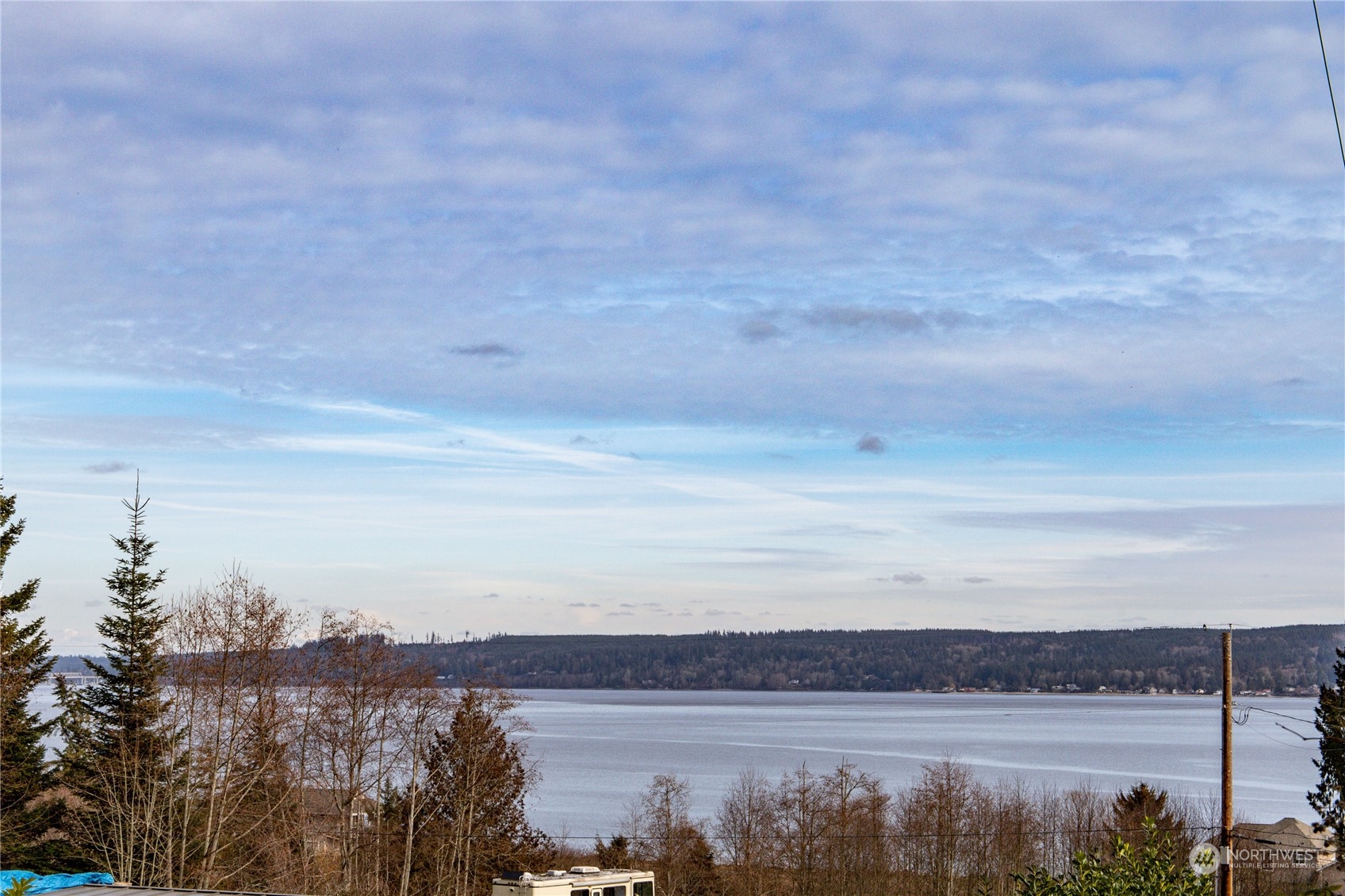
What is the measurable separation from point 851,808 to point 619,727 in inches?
5379

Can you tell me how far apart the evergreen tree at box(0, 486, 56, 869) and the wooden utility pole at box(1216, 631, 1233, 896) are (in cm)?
2849

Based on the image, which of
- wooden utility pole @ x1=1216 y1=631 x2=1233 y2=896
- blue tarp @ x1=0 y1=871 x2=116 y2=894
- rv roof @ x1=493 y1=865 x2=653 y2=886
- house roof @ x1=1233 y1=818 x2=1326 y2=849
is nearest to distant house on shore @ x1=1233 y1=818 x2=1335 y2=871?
house roof @ x1=1233 y1=818 x2=1326 y2=849

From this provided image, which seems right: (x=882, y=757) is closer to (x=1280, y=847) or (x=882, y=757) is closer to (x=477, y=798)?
(x=1280, y=847)

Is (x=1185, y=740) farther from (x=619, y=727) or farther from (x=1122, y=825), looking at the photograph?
(x=1122, y=825)

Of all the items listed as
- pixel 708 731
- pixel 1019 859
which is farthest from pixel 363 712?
pixel 708 731

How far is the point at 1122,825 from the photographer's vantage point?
161 feet

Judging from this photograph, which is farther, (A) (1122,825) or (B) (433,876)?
(A) (1122,825)

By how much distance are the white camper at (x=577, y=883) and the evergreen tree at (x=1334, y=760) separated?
88.5 feet

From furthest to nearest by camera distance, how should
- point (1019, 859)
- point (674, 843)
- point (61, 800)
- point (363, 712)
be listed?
point (1019, 859) < point (674, 843) < point (363, 712) < point (61, 800)

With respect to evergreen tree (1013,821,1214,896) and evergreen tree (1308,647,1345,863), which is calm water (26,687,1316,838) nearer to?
evergreen tree (1308,647,1345,863)

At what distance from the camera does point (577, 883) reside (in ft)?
83.1

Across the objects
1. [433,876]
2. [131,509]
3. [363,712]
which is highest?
[131,509]

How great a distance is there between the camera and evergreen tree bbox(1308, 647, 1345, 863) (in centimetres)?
4150

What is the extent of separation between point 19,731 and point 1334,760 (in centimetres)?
4471
